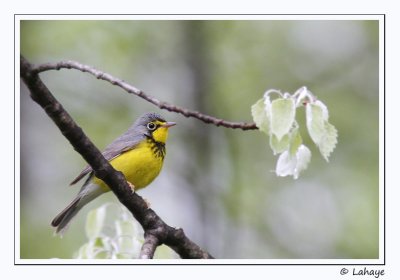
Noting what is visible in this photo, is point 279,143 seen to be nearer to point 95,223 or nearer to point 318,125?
point 318,125

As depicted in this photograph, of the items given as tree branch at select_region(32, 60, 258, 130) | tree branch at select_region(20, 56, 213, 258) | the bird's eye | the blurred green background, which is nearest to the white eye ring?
the bird's eye

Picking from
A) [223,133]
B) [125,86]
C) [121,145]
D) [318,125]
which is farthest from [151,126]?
[223,133]

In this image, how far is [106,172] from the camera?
3861mm

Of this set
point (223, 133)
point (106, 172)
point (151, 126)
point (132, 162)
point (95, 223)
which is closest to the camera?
point (106, 172)

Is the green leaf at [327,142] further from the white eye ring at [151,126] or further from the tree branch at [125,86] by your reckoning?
the white eye ring at [151,126]

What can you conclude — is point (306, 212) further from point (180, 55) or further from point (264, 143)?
point (180, 55)

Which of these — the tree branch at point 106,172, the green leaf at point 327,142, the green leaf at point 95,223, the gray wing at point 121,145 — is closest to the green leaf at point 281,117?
the green leaf at point 327,142

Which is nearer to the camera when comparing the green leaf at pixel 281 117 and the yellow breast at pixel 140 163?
the green leaf at pixel 281 117

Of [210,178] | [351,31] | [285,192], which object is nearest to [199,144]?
[210,178]

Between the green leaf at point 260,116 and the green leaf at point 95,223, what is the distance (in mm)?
1523

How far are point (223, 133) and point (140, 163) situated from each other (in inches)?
145

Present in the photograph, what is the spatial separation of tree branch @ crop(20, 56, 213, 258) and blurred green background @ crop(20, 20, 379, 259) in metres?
2.96

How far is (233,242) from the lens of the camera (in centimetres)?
801

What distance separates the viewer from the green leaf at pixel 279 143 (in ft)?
10.4
